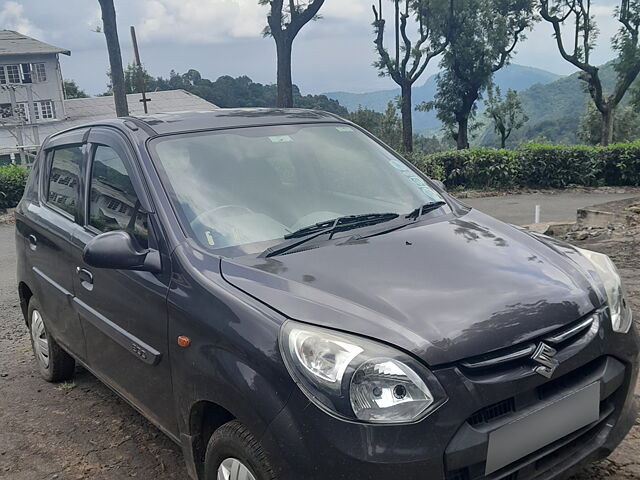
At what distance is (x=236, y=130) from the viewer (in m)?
Result: 3.45

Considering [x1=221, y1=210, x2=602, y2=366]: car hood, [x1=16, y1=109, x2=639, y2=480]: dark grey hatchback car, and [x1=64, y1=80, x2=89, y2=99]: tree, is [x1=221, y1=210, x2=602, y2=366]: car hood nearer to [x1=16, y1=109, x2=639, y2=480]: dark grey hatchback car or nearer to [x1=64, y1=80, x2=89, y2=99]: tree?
[x1=16, y1=109, x2=639, y2=480]: dark grey hatchback car

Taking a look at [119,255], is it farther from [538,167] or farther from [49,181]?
[538,167]

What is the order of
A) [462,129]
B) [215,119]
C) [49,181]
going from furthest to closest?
[462,129]
[49,181]
[215,119]

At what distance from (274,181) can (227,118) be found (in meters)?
0.65

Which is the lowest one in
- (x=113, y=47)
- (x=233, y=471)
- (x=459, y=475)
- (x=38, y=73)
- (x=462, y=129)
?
(x=462, y=129)

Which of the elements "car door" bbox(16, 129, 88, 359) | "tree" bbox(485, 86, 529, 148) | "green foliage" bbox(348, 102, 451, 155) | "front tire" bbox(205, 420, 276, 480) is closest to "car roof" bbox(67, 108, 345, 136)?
"car door" bbox(16, 129, 88, 359)

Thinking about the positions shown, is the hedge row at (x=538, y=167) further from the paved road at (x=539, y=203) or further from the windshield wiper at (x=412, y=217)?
the windshield wiper at (x=412, y=217)

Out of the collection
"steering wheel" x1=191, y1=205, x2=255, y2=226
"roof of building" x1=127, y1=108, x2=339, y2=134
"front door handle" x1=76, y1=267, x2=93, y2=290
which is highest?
"roof of building" x1=127, y1=108, x2=339, y2=134

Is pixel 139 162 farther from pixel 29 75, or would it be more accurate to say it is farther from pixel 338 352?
pixel 29 75

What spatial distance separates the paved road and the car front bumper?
11254mm

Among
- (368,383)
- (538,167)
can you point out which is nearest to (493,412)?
(368,383)

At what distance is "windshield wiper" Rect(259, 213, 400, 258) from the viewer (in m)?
2.72

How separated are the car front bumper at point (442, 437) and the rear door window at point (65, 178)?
2411 millimetres

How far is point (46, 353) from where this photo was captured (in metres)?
4.50
